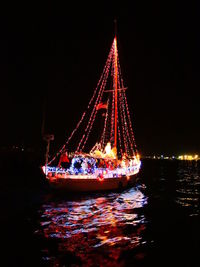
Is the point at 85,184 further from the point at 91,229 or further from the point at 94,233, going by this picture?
the point at 94,233

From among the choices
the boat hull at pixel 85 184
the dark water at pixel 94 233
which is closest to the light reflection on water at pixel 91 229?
the dark water at pixel 94 233

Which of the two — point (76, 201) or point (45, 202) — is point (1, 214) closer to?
point (45, 202)

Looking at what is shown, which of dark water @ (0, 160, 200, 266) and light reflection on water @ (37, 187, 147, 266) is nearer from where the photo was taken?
dark water @ (0, 160, 200, 266)

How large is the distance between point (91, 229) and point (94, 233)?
82 cm

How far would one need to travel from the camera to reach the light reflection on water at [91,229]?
1133 centimetres

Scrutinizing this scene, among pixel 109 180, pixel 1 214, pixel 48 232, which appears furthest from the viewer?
pixel 109 180

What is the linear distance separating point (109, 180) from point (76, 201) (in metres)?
6.20

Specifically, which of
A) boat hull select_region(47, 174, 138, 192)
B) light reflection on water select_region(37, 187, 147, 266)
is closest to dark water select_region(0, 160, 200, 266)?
light reflection on water select_region(37, 187, 147, 266)

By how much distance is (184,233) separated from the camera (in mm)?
15703

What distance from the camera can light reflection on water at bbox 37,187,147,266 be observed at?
11328mm

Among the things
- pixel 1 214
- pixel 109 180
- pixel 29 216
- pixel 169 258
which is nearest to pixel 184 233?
pixel 169 258

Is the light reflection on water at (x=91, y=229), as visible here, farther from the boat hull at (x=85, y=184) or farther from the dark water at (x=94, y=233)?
the boat hull at (x=85, y=184)

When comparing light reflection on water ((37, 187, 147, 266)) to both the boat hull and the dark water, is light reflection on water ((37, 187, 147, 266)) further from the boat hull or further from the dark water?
the boat hull

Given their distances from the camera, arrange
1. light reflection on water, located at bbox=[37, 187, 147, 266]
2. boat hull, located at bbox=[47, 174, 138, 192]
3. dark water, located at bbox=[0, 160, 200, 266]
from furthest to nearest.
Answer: boat hull, located at bbox=[47, 174, 138, 192]
light reflection on water, located at bbox=[37, 187, 147, 266]
dark water, located at bbox=[0, 160, 200, 266]
